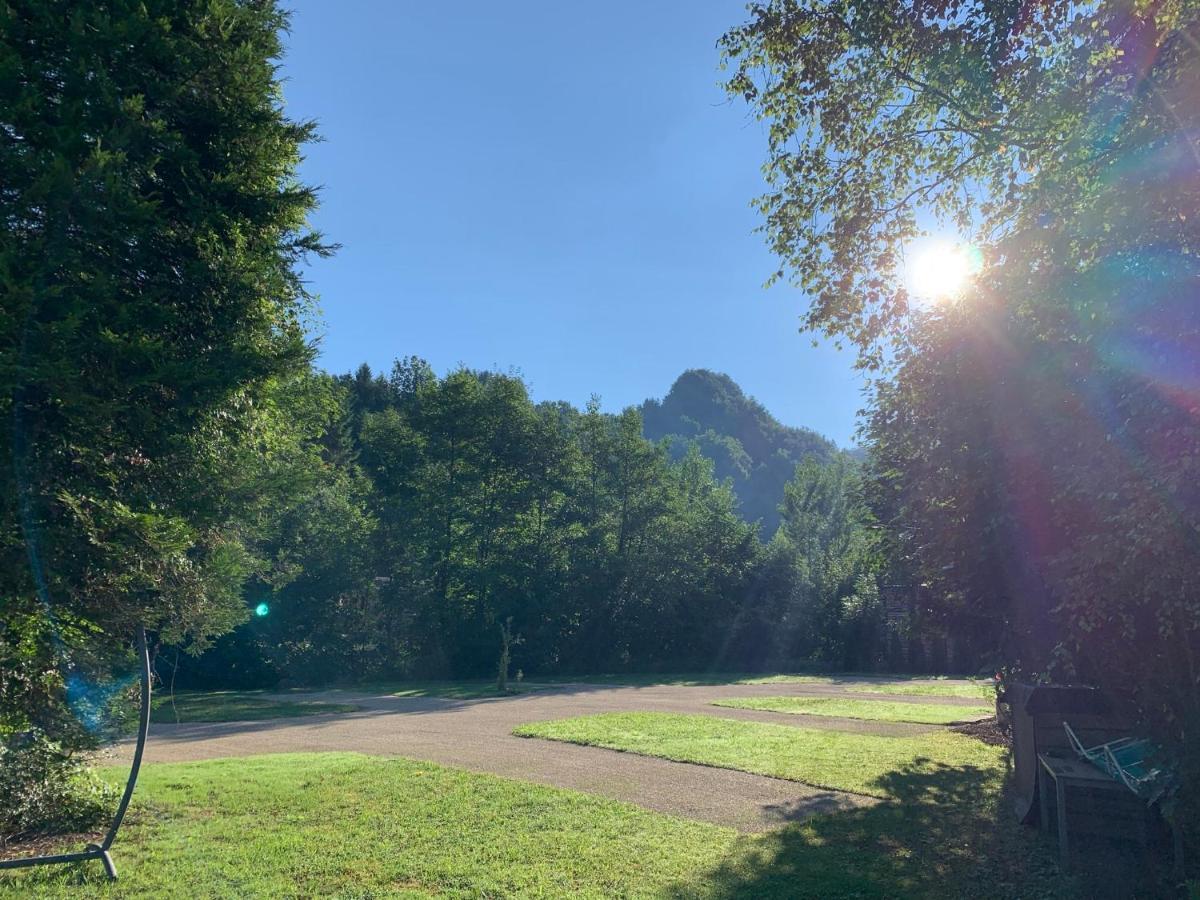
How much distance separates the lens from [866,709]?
16.5 m

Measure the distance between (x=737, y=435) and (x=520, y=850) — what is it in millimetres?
117760

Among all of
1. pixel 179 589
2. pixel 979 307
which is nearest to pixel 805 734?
pixel 979 307

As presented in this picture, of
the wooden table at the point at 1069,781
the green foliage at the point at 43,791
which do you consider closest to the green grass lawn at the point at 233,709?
the green foliage at the point at 43,791

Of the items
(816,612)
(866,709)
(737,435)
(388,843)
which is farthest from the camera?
(737,435)

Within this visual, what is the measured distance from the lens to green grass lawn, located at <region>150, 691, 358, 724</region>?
17578 mm

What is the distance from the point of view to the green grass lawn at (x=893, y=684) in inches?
833

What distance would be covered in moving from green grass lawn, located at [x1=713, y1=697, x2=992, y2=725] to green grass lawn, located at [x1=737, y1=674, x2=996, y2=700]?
6.16 feet

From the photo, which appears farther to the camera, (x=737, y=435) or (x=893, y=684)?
(x=737, y=435)

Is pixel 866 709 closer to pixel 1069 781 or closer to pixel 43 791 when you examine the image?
pixel 1069 781

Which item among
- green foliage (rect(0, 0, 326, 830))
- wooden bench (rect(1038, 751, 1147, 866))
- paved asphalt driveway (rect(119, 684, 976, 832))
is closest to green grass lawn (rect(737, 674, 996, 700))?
paved asphalt driveway (rect(119, 684, 976, 832))

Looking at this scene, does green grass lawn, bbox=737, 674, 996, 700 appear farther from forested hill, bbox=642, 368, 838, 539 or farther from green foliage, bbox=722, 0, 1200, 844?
forested hill, bbox=642, 368, 838, 539

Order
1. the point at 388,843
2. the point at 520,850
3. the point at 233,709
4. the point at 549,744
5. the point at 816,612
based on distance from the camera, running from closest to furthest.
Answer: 1. the point at 520,850
2. the point at 388,843
3. the point at 549,744
4. the point at 233,709
5. the point at 816,612

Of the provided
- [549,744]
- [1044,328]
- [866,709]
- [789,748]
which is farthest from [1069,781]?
[866,709]

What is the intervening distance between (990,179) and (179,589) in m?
9.15
